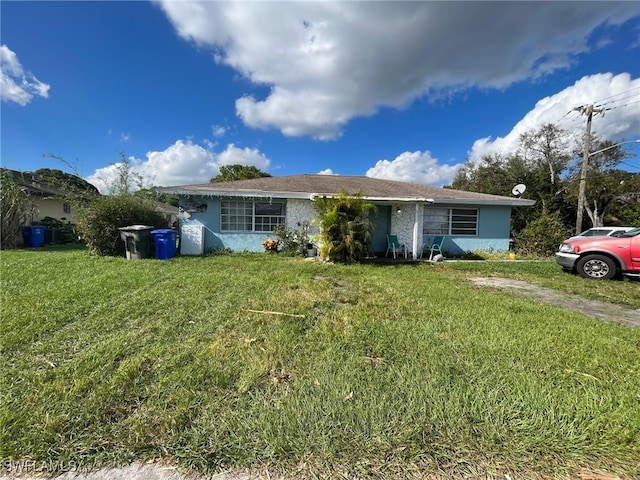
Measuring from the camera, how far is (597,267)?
24.5 feet

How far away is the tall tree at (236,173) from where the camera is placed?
36.8 metres

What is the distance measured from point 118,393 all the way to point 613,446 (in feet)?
11.6

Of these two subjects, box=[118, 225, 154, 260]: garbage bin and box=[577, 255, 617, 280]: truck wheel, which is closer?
box=[577, 255, 617, 280]: truck wheel

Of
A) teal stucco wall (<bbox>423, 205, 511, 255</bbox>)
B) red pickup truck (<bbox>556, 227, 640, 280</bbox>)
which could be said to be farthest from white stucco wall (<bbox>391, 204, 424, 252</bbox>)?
red pickup truck (<bbox>556, 227, 640, 280</bbox>)

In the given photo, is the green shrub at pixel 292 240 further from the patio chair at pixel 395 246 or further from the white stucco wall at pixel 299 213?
the patio chair at pixel 395 246

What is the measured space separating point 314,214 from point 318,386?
902 cm

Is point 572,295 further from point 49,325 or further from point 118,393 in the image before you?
point 49,325

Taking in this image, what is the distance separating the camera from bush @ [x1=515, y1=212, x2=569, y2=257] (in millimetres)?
11331

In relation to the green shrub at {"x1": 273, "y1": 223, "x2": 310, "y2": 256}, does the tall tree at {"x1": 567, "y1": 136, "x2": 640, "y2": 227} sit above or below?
above

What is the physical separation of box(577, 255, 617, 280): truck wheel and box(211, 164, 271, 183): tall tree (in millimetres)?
34336

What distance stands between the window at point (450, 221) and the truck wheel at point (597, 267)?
4.50 m

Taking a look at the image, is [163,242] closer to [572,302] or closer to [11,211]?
[11,211]

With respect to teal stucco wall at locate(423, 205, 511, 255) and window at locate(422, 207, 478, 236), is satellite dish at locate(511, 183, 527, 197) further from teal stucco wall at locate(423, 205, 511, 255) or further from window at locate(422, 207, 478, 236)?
window at locate(422, 207, 478, 236)

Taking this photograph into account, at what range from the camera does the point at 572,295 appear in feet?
19.4
